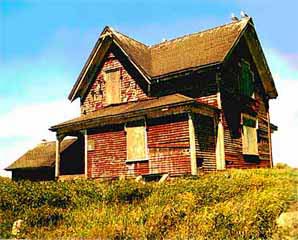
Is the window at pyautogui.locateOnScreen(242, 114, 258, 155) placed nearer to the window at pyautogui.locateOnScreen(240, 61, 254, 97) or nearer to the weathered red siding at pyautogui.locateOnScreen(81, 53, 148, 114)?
the window at pyautogui.locateOnScreen(240, 61, 254, 97)

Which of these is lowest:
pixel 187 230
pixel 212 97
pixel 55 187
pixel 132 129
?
pixel 187 230

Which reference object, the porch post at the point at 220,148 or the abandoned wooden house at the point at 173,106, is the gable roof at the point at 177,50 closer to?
the abandoned wooden house at the point at 173,106

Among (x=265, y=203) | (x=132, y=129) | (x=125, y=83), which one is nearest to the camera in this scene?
(x=265, y=203)

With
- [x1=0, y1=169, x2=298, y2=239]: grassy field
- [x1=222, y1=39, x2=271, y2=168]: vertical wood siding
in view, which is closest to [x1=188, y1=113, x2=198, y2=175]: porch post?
[x1=222, y1=39, x2=271, y2=168]: vertical wood siding

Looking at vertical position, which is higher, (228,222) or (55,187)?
(55,187)

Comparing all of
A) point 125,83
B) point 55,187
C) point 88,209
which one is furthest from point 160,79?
point 88,209

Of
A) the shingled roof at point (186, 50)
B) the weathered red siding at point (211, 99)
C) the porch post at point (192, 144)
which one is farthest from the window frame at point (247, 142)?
the porch post at point (192, 144)

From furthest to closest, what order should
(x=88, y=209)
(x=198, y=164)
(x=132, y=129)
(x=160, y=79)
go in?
(x=160, y=79) < (x=132, y=129) < (x=198, y=164) < (x=88, y=209)

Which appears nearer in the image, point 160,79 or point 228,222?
point 228,222

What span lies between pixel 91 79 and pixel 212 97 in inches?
317

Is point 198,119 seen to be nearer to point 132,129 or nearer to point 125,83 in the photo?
point 132,129

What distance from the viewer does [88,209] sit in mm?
13086

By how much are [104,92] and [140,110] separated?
217 inches

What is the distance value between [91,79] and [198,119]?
8.48m
